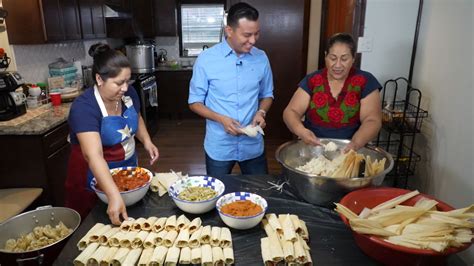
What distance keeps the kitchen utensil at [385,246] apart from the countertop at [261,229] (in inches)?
1.9

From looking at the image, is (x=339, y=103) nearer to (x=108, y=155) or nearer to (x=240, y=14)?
(x=240, y=14)

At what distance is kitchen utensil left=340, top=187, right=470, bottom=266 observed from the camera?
3.21 feet

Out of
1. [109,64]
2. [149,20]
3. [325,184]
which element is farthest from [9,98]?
[149,20]

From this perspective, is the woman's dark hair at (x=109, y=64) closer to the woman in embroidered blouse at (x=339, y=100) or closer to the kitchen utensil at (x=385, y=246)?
the woman in embroidered blouse at (x=339, y=100)

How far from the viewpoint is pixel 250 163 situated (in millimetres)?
2180

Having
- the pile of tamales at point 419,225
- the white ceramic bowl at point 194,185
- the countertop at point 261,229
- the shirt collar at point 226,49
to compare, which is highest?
the shirt collar at point 226,49

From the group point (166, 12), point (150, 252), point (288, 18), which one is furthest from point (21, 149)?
point (166, 12)

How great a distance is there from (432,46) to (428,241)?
200cm

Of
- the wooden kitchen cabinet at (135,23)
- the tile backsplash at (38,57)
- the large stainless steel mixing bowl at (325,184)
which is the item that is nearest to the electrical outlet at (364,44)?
the large stainless steel mixing bowl at (325,184)

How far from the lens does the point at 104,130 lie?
5.39 ft

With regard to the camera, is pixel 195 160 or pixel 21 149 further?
pixel 195 160

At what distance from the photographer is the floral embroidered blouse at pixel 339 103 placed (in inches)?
75.7

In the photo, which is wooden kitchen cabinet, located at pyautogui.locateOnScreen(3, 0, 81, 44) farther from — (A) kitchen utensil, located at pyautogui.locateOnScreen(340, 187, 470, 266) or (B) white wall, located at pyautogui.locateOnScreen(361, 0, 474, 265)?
(A) kitchen utensil, located at pyautogui.locateOnScreen(340, 187, 470, 266)

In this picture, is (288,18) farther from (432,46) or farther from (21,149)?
(21,149)
